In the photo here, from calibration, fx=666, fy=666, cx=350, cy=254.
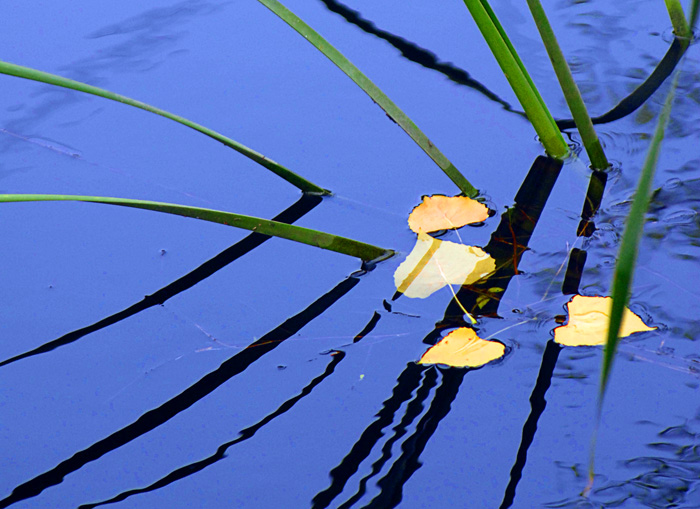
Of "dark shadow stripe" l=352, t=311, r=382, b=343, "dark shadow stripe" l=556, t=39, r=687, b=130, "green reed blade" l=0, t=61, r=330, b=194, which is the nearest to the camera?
"green reed blade" l=0, t=61, r=330, b=194

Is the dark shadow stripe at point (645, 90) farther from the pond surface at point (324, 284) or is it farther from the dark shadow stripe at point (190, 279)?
the dark shadow stripe at point (190, 279)

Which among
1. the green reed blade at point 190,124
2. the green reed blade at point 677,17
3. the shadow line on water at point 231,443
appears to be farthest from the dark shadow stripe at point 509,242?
the green reed blade at point 677,17

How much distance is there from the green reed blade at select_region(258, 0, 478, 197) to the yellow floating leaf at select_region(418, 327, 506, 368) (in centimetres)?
31

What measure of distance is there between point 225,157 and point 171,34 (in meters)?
0.51

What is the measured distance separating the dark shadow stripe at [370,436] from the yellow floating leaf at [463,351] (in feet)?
0.10

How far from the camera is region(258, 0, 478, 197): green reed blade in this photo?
1.06 metres

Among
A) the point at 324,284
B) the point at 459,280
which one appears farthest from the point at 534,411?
the point at 324,284

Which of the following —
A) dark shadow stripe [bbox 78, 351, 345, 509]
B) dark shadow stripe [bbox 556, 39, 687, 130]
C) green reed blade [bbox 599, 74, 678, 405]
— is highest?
dark shadow stripe [bbox 556, 39, 687, 130]

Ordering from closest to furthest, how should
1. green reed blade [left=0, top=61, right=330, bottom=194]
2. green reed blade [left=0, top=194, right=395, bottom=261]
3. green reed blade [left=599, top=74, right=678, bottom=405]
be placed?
green reed blade [left=599, top=74, right=678, bottom=405], green reed blade [left=0, top=61, right=330, bottom=194], green reed blade [left=0, top=194, right=395, bottom=261]

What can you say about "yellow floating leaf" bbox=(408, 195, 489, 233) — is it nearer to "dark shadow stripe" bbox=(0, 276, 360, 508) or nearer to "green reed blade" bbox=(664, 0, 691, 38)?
"dark shadow stripe" bbox=(0, 276, 360, 508)

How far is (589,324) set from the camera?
0.96 meters

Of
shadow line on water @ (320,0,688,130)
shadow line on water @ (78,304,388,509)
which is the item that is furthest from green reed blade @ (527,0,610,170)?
shadow line on water @ (78,304,388,509)

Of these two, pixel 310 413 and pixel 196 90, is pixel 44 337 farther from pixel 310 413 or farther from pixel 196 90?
pixel 196 90

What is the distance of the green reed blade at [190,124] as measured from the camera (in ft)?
2.56
